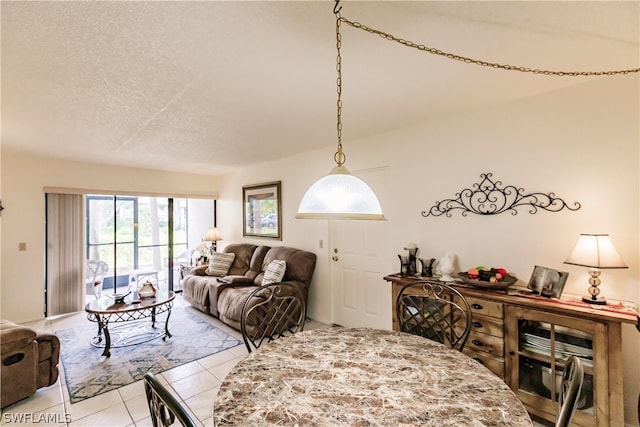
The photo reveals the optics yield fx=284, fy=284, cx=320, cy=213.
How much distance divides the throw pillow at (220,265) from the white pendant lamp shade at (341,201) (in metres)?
3.76

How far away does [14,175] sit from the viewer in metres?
4.07

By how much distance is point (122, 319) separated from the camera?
336 cm

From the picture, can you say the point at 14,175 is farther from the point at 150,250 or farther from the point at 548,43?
the point at 548,43

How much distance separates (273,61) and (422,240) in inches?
88.1

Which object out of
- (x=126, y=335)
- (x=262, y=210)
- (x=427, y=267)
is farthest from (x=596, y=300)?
(x=126, y=335)

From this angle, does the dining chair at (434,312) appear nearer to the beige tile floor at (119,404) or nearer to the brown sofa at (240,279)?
the beige tile floor at (119,404)

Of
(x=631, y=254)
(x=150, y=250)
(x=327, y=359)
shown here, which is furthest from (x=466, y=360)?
(x=150, y=250)

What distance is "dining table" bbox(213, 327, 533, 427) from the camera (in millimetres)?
969

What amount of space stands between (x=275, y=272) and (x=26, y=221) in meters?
3.78

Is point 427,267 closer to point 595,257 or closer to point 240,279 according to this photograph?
point 595,257

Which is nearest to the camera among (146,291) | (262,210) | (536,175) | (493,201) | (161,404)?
(161,404)

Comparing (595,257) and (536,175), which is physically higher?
(536,175)

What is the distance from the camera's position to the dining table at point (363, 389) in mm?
969

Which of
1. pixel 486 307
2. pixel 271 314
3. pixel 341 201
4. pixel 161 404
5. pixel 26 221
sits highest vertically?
pixel 341 201
